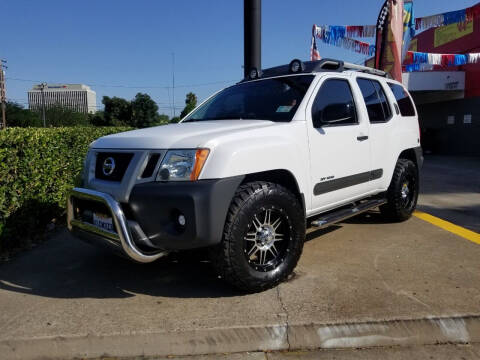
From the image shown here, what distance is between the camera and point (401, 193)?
4.83 m

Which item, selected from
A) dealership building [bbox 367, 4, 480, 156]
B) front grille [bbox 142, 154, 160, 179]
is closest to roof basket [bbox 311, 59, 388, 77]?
front grille [bbox 142, 154, 160, 179]

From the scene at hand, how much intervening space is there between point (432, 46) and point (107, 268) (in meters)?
23.1

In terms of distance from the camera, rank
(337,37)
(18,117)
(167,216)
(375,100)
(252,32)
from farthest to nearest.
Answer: (18,117)
(337,37)
(252,32)
(375,100)
(167,216)

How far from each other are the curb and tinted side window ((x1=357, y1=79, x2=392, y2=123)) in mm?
2436

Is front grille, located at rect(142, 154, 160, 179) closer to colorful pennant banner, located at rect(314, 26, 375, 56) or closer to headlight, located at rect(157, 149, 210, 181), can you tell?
headlight, located at rect(157, 149, 210, 181)

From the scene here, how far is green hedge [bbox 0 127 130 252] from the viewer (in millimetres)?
4105

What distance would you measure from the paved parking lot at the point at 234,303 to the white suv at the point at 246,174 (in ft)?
1.18

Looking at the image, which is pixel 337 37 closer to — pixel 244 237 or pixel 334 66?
pixel 334 66

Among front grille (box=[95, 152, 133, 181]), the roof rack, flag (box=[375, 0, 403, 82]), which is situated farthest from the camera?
flag (box=[375, 0, 403, 82])

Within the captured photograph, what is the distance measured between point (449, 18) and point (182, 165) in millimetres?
12399

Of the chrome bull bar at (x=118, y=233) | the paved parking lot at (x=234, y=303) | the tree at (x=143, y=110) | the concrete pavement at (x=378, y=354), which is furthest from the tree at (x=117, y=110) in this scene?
the concrete pavement at (x=378, y=354)

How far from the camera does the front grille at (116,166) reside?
291 cm

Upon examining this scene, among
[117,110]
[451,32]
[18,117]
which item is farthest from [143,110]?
[451,32]

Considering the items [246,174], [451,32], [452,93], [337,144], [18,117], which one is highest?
[451,32]
